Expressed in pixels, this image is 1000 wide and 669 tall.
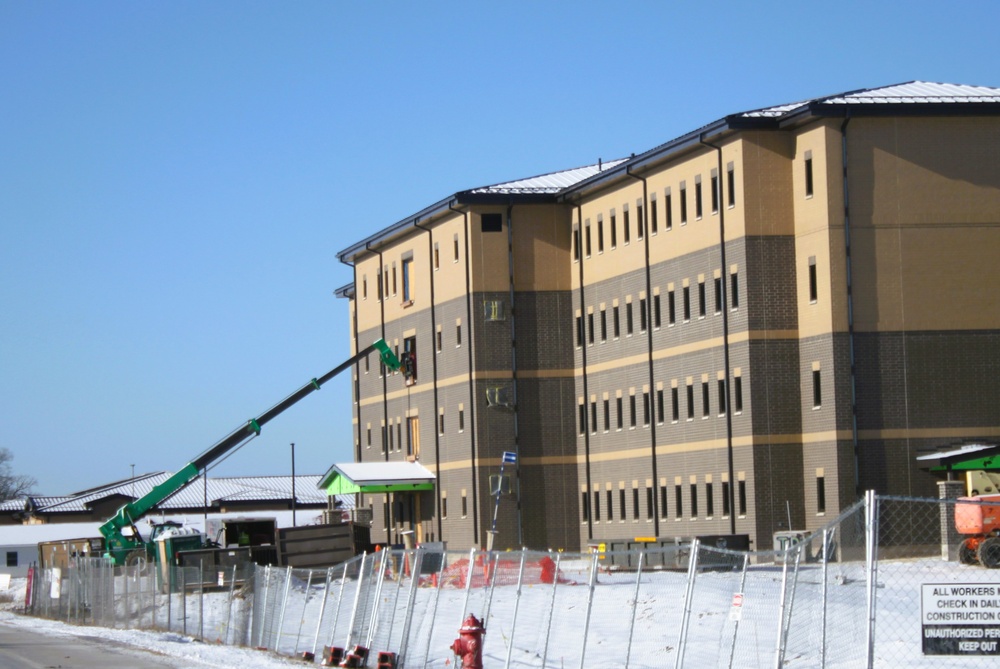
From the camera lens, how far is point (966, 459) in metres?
48.7

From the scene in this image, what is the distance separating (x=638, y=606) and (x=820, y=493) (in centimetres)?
1780

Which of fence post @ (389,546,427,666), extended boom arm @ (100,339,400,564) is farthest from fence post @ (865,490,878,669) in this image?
extended boom arm @ (100,339,400,564)

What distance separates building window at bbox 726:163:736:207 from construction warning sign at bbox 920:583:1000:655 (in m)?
39.3

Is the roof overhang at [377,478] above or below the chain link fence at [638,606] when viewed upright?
above

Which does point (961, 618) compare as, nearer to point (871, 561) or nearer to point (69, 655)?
point (871, 561)

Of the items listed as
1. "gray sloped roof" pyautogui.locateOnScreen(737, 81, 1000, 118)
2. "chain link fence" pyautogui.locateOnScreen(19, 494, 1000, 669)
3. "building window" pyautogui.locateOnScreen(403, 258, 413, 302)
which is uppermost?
"gray sloped roof" pyautogui.locateOnScreen(737, 81, 1000, 118)

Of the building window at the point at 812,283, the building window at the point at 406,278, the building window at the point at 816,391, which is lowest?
the building window at the point at 816,391

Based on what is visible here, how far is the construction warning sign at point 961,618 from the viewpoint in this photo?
609 inches

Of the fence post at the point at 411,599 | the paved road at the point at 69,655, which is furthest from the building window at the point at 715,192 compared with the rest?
the fence post at the point at 411,599

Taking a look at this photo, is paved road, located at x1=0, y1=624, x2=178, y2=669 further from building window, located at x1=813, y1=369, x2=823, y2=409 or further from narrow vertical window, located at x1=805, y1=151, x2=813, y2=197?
narrow vertical window, located at x1=805, y1=151, x2=813, y2=197

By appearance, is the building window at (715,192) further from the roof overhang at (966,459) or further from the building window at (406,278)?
the building window at (406,278)

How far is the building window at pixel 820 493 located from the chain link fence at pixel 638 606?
1.31 m

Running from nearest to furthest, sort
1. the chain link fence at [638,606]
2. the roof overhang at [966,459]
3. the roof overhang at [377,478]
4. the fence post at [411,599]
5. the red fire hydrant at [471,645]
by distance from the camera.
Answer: the chain link fence at [638,606] < the red fire hydrant at [471,645] < the fence post at [411,599] < the roof overhang at [966,459] < the roof overhang at [377,478]

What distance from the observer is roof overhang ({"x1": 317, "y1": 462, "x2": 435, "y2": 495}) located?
6900 centimetres
